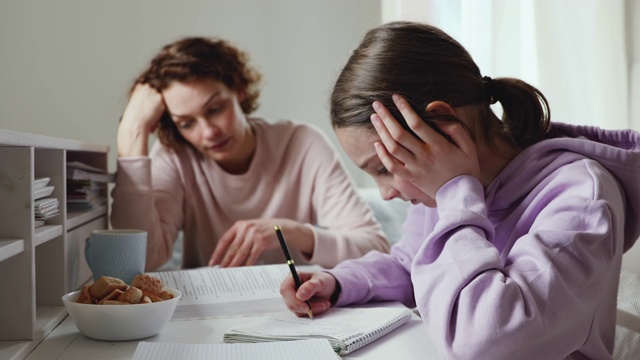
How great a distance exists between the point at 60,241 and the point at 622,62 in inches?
48.4

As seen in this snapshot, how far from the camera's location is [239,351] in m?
0.83

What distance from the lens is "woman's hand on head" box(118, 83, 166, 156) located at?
181 centimetres

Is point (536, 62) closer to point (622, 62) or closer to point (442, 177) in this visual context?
point (622, 62)

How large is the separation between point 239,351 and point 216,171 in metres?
1.13

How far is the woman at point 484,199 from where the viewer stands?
2.53 feet

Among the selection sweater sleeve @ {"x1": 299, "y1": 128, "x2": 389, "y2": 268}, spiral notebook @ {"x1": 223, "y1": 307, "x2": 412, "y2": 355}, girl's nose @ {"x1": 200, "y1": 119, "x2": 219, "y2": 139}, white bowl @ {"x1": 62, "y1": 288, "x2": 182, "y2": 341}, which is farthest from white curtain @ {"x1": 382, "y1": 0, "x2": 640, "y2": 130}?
white bowl @ {"x1": 62, "y1": 288, "x2": 182, "y2": 341}

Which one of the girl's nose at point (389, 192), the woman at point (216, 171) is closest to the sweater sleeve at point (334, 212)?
the woman at point (216, 171)

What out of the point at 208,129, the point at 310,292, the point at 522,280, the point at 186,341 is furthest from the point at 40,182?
the point at 208,129

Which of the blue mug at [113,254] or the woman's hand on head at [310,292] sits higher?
the blue mug at [113,254]

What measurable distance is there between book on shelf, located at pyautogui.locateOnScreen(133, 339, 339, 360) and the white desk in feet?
0.14

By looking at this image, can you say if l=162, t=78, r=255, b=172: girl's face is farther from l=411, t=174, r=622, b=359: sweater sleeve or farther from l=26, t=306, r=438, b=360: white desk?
l=411, t=174, r=622, b=359: sweater sleeve

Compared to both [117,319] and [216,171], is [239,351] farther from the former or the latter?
[216,171]

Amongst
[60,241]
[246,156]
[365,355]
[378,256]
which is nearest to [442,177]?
[365,355]

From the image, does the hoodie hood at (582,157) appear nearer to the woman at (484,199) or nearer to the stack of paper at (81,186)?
the woman at (484,199)
